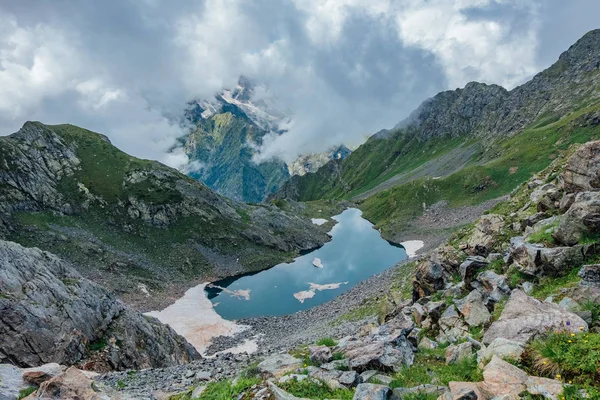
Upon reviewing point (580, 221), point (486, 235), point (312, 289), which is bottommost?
point (580, 221)

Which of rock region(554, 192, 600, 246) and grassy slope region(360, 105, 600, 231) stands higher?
grassy slope region(360, 105, 600, 231)

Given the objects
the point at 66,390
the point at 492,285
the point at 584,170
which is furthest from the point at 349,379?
the point at 584,170

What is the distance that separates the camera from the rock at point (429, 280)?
24.6 m

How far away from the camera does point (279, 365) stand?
15609mm

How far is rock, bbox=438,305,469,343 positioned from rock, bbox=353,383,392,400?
20.6 ft

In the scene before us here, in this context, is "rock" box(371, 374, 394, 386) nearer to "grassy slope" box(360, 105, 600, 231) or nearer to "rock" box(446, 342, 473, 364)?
"rock" box(446, 342, 473, 364)

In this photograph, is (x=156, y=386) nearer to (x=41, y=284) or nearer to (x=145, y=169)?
(x=41, y=284)

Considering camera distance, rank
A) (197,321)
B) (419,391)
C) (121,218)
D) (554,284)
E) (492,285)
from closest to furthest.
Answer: (419,391) → (554,284) → (492,285) → (197,321) → (121,218)

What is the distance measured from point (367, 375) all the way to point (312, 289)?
277ft

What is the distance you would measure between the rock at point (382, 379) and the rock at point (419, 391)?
35.3 inches

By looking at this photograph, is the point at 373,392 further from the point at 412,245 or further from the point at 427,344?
the point at 412,245

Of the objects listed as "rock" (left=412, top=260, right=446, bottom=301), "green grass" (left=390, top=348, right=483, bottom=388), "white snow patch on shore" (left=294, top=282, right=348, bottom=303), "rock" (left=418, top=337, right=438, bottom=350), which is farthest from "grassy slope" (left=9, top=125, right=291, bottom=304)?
"green grass" (left=390, top=348, right=483, bottom=388)

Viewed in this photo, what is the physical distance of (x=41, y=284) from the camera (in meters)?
36.5

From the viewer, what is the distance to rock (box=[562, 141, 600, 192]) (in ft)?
64.6
